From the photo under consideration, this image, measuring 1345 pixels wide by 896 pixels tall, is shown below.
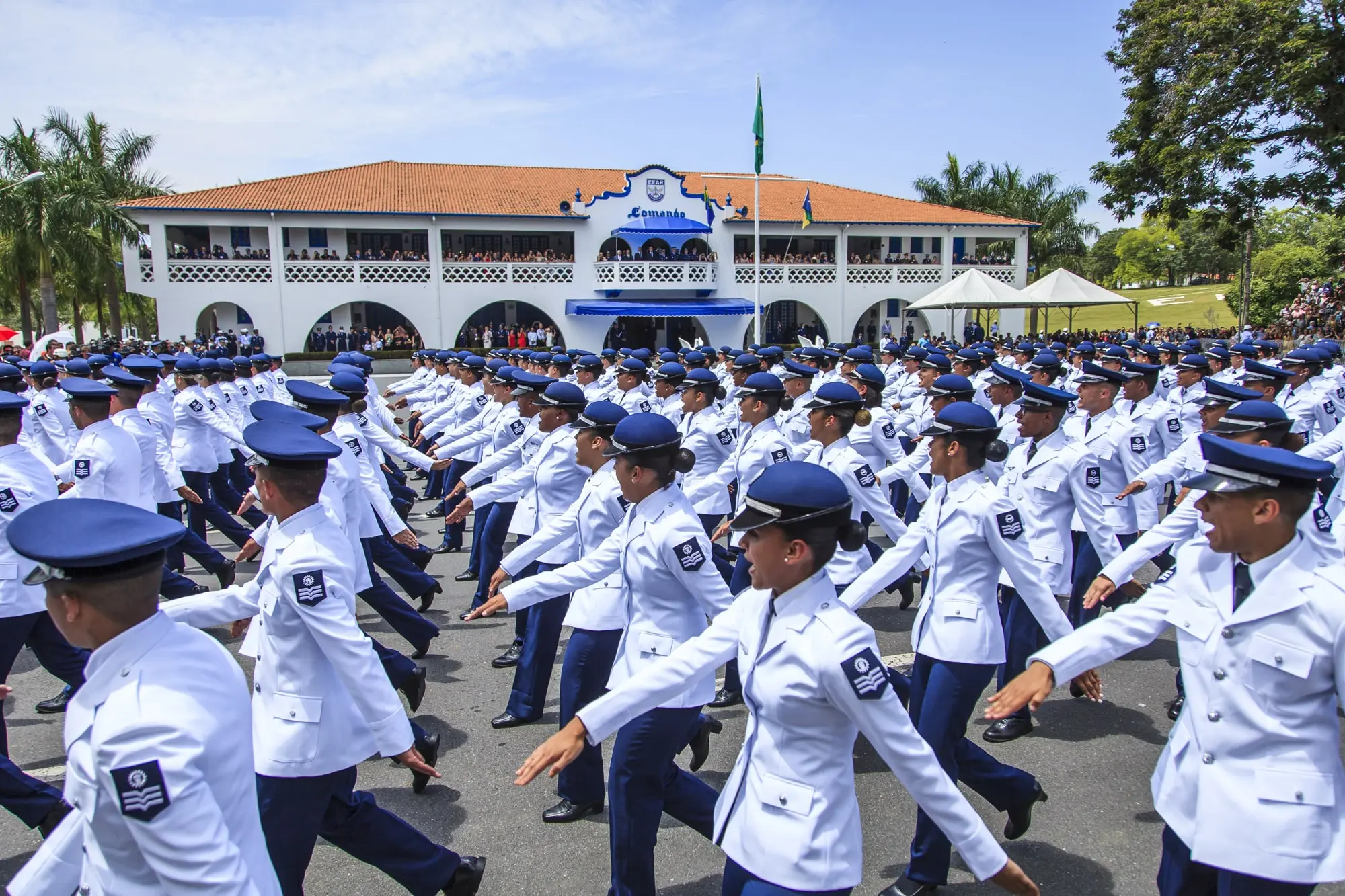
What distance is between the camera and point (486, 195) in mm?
35469

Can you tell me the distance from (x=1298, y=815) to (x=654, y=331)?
1376 inches

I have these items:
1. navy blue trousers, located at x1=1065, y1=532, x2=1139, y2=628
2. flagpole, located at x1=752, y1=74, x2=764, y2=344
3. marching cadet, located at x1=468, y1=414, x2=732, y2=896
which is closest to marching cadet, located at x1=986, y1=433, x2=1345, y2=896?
marching cadet, located at x1=468, y1=414, x2=732, y2=896

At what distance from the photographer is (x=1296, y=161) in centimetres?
2355

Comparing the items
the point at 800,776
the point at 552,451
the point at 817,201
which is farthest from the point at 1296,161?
the point at 800,776

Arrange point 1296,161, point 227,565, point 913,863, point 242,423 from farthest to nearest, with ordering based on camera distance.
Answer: point 1296,161 → point 242,423 → point 227,565 → point 913,863

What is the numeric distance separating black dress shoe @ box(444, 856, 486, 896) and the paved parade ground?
11.2 inches

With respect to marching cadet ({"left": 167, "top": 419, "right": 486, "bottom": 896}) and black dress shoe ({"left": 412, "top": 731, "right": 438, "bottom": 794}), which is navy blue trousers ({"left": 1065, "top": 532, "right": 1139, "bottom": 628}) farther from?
marching cadet ({"left": 167, "top": 419, "right": 486, "bottom": 896})

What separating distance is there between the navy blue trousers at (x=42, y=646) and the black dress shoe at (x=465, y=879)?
2485 millimetres

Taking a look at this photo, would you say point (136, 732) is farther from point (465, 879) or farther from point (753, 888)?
point (465, 879)

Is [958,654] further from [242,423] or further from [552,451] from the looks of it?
[242,423]

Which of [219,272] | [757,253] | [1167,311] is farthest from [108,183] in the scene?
[1167,311]

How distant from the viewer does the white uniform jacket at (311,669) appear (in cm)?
325

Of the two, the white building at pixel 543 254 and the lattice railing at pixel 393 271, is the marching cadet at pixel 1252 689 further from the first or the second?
the lattice railing at pixel 393 271

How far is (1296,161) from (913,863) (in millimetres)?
26442
